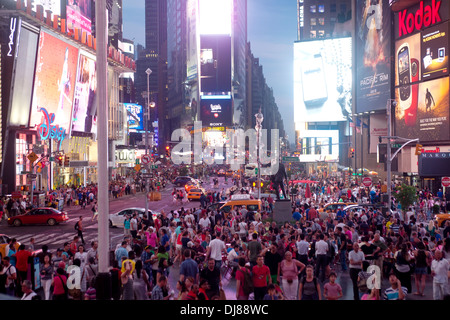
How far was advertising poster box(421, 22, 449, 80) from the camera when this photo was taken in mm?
55062

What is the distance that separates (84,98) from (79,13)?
14064 mm

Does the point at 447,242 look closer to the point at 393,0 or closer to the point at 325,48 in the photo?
the point at 393,0

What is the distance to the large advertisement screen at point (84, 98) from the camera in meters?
66.9

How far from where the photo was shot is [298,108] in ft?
340

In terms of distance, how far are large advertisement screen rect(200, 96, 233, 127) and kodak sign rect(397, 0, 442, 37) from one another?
371 ft

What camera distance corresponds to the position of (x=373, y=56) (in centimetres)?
7506

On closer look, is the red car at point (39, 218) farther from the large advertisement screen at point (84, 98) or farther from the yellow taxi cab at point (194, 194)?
the large advertisement screen at point (84, 98)

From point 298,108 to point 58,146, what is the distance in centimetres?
5421

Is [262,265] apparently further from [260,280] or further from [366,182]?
[366,182]

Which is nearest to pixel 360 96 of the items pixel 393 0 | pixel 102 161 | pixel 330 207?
pixel 393 0

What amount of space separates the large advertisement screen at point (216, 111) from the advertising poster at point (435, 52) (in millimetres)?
119466

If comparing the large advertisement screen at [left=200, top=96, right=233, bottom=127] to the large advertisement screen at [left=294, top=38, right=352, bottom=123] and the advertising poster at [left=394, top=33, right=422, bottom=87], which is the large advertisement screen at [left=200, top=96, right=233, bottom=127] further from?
the advertising poster at [left=394, top=33, right=422, bottom=87]

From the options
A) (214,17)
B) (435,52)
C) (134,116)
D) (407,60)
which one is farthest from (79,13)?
(214,17)

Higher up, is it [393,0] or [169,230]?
[393,0]
